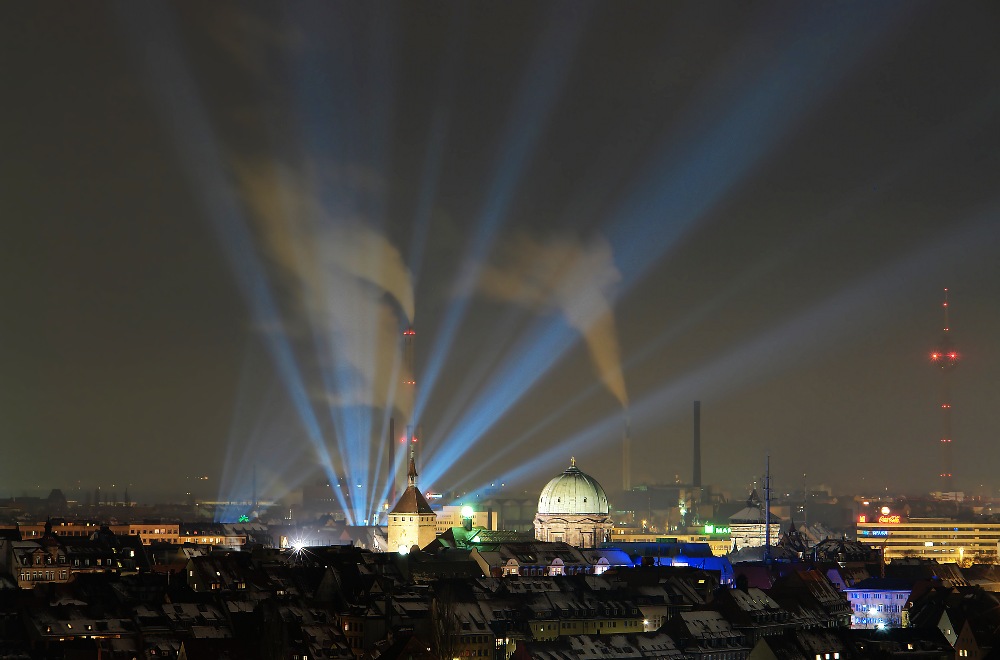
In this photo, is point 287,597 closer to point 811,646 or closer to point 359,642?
point 359,642

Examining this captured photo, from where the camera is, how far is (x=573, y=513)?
194750mm

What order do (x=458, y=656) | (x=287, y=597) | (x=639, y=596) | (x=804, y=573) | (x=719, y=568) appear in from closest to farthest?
(x=458, y=656) → (x=287, y=597) → (x=639, y=596) → (x=804, y=573) → (x=719, y=568)

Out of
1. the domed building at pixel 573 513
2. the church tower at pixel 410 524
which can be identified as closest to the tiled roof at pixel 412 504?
the church tower at pixel 410 524

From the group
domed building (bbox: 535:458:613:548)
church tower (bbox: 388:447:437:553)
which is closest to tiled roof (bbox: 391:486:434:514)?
church tower (bbox: 388:447:437:553)

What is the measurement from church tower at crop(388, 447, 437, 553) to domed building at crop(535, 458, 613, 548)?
14.5m

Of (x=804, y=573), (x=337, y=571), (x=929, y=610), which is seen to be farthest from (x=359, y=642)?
(x=804, y=573)

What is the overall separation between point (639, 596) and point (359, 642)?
88.0 feet

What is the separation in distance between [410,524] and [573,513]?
64.0ft

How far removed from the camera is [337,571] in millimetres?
127562

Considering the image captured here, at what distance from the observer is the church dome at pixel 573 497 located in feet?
641

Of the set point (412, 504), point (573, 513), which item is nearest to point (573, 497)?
point (573, 513)

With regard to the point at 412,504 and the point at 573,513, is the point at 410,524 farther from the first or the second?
the point at 573,513

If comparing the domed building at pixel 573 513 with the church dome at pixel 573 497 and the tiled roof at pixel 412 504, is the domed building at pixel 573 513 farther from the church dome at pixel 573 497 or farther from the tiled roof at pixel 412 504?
the tiled roof at pixel 412 504

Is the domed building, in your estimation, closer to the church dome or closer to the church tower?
the church dome
